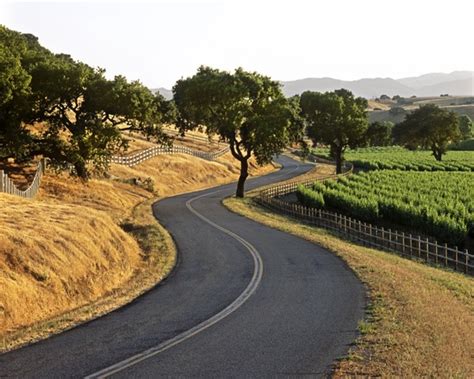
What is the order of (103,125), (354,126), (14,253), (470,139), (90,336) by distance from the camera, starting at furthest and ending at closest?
(470,139), (354,126), (103,125), (14,253), (90,336)

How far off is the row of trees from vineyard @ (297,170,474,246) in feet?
24.3

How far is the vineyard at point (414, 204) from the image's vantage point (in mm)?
33688

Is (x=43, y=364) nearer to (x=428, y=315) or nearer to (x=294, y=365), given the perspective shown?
(x=294, y=365)

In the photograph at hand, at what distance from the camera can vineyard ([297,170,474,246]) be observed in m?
33.7

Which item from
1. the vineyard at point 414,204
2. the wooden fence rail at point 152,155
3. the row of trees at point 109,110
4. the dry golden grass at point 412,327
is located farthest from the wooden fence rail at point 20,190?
the vineyard at point 414,204

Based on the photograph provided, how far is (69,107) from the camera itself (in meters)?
41.2

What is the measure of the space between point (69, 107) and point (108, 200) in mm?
7967

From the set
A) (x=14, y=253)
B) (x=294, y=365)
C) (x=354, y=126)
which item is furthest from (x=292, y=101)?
(x=294, y=365)

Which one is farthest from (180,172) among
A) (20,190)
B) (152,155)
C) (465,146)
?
(465,146)

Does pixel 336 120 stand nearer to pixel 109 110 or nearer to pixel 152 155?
pixel 152 155

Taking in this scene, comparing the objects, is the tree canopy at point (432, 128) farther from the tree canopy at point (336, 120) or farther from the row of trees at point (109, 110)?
the row of trees at point (109, 110)

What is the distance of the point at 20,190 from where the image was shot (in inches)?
1339

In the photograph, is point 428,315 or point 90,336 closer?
point 90,336

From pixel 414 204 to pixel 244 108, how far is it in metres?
17.4
